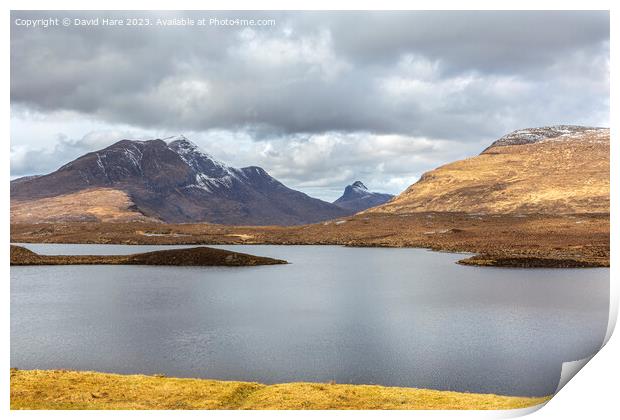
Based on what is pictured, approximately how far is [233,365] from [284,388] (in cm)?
634

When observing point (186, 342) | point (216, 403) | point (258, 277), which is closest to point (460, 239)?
point (258, 277)

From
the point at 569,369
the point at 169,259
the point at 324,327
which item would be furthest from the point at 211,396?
the point at 169,259

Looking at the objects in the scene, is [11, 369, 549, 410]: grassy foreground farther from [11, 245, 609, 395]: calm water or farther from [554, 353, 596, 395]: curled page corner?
[554, 353, 596, 395]: curled page corner

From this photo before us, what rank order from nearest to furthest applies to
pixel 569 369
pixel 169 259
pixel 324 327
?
pixel 569 369 < pixel 324 327 < pixel 169 259

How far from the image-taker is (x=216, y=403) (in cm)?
2875

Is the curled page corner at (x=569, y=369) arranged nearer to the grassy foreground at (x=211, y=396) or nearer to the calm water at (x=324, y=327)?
the calm water at (x=324, y=327)

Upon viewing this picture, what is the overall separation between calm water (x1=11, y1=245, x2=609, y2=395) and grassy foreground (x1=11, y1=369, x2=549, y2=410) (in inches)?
81.0

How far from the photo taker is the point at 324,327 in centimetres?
4819

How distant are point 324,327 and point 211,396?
762 inches

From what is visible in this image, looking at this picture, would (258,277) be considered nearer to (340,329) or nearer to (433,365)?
(340,329)

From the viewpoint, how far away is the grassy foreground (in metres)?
28.9

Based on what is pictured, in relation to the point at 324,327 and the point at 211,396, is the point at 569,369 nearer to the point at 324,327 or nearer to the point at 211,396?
the point at 324,327

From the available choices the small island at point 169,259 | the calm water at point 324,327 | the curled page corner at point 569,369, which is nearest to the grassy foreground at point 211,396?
the calm water at point 324,327

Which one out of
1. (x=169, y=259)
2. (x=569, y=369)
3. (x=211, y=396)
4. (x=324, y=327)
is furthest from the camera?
(x=169, y=259)
